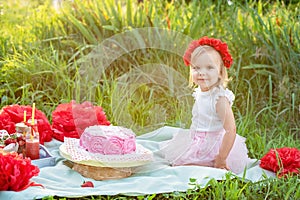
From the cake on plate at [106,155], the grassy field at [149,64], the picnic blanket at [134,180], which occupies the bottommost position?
the picnic blanket at [134,180]

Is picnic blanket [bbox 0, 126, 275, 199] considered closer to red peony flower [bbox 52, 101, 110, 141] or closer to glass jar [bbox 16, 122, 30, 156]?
glass jar [bbox 16, 122, 30, 156]

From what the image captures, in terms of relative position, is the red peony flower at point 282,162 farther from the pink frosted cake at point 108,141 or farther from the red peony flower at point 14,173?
the red peony flower at point 14,173

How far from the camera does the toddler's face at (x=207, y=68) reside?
3.22 meters

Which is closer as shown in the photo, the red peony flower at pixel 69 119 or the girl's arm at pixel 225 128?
the girl's arm at pixel 225 128

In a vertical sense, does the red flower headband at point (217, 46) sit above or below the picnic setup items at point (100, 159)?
above

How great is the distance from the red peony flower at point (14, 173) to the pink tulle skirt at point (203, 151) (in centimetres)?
96

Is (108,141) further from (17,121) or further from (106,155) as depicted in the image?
(17,121)

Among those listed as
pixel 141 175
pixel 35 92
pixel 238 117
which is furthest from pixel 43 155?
pixel 238 117

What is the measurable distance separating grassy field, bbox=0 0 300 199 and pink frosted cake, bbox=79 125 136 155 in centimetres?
62

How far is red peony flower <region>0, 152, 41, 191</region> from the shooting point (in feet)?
8.80

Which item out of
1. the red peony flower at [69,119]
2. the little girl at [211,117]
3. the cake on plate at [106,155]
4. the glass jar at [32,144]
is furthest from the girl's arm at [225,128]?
the glass jar at [32,144]

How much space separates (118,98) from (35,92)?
0.71 metres

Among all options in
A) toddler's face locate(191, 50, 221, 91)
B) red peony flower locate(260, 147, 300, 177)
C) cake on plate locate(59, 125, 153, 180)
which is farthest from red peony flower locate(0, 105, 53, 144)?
red peony flower locate(260, 147, 300, 177)

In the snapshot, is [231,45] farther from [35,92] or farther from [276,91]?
[35,92]
